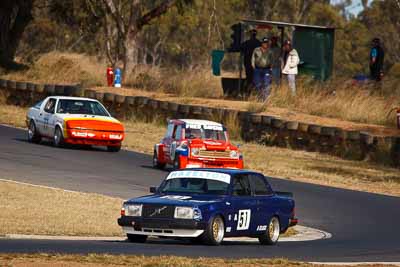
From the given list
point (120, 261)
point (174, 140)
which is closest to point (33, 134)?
point (174, 140)

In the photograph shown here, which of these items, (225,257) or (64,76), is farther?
(64,76)

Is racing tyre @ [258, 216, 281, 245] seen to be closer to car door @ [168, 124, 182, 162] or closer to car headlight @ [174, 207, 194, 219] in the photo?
car headlight @ [174, 207, 194, 219]

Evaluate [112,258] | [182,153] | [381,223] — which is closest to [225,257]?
[112,258]

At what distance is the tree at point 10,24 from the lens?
157 ft

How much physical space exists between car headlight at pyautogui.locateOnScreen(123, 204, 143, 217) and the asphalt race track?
0.47 metres

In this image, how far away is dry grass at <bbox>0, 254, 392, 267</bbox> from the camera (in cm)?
1277

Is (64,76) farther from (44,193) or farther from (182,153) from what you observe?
(44,193)

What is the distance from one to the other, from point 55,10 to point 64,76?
733 cm

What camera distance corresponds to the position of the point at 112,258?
13.5 metres

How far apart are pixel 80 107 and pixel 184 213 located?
50.8 ft

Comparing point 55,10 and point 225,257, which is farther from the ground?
point 55,10

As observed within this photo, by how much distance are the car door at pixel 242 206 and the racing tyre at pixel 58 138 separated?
13.4 meters

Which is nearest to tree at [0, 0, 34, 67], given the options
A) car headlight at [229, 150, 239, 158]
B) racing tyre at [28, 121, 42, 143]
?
racing tyre at [28, 121, 42, 143]

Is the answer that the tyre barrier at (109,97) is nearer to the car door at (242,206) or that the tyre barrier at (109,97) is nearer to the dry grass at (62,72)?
the dry grass at (62,72)
